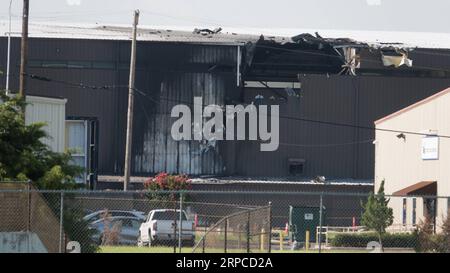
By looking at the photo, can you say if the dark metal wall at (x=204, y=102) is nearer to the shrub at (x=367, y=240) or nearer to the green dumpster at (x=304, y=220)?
the green dumpster at (x=304, y=220)

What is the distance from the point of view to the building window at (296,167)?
6398 cm

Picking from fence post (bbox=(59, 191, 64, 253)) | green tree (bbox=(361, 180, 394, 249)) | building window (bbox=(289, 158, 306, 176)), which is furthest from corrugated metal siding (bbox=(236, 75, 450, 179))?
fence post (bbox=(59, 191, 64, 253))

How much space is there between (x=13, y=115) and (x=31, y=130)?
0.59 metres

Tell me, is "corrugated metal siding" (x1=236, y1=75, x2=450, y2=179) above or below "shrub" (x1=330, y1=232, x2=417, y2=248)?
above

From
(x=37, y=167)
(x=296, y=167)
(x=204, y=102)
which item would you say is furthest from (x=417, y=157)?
(x=37, y=167)

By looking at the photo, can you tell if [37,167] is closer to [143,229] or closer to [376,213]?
[143,229]

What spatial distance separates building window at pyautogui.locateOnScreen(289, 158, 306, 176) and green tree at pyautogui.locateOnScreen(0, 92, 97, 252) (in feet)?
123

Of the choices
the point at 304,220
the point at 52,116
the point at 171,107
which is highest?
the point at 171,107

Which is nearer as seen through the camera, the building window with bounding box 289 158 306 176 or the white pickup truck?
the white pickup truck

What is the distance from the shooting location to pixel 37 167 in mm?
26312

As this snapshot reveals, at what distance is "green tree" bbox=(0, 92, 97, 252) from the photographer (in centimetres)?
2520

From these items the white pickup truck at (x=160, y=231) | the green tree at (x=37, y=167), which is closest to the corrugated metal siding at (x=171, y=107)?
the white pickup truck at (x=160, y=231)

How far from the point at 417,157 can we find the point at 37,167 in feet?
84.8

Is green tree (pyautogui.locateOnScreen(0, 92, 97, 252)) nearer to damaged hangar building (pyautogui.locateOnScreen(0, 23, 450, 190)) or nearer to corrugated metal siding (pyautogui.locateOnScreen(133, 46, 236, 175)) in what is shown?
damaged hangar building (pyautogui.locateOnScreen(0, 23, 450, 190))
